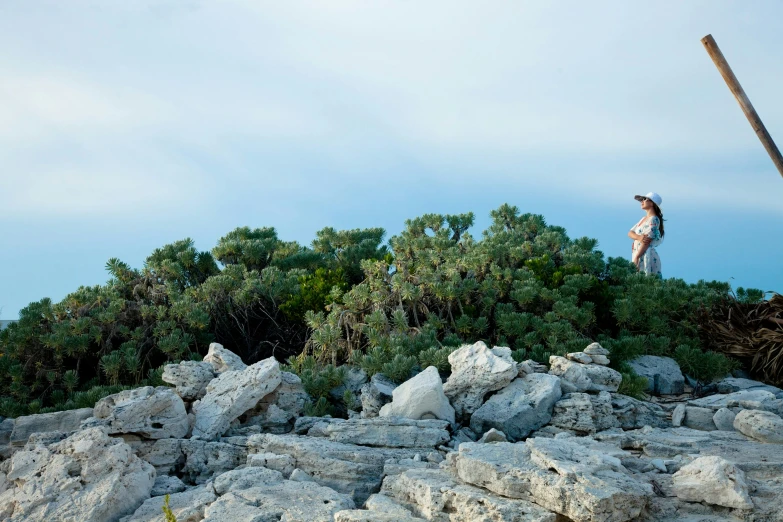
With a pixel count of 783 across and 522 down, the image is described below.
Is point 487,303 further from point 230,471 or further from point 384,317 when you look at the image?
point 230,471

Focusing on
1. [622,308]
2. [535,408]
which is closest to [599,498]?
[535,408]

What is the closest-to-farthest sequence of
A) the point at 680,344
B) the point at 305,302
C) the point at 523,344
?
the point at 523,344 → the point at 680,344 → the point at 305,302

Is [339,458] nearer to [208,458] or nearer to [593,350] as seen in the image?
[208,458]

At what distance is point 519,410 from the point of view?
592 cm

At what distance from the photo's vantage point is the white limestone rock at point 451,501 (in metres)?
3.98

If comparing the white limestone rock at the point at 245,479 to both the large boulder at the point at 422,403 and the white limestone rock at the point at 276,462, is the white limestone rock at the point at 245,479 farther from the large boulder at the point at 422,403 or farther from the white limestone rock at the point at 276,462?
the large boulder at the point at 422,403

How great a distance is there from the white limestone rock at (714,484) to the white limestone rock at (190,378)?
4305 millimetres

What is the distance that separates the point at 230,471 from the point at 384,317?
313 cm

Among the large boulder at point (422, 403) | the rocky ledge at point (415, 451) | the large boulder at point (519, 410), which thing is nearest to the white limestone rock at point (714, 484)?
the rocky ledge at point (415, 451)

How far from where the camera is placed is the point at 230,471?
5047 millimetres

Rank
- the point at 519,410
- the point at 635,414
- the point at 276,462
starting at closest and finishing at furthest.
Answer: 1. the point at 276,462
2. the point at 519,410
3. the point at 635,414

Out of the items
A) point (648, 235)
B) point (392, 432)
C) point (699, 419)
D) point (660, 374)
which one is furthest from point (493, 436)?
point (648, 235)

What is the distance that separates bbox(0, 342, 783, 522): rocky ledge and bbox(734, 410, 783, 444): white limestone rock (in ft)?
0.04

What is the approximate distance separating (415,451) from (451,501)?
3.73 ft
